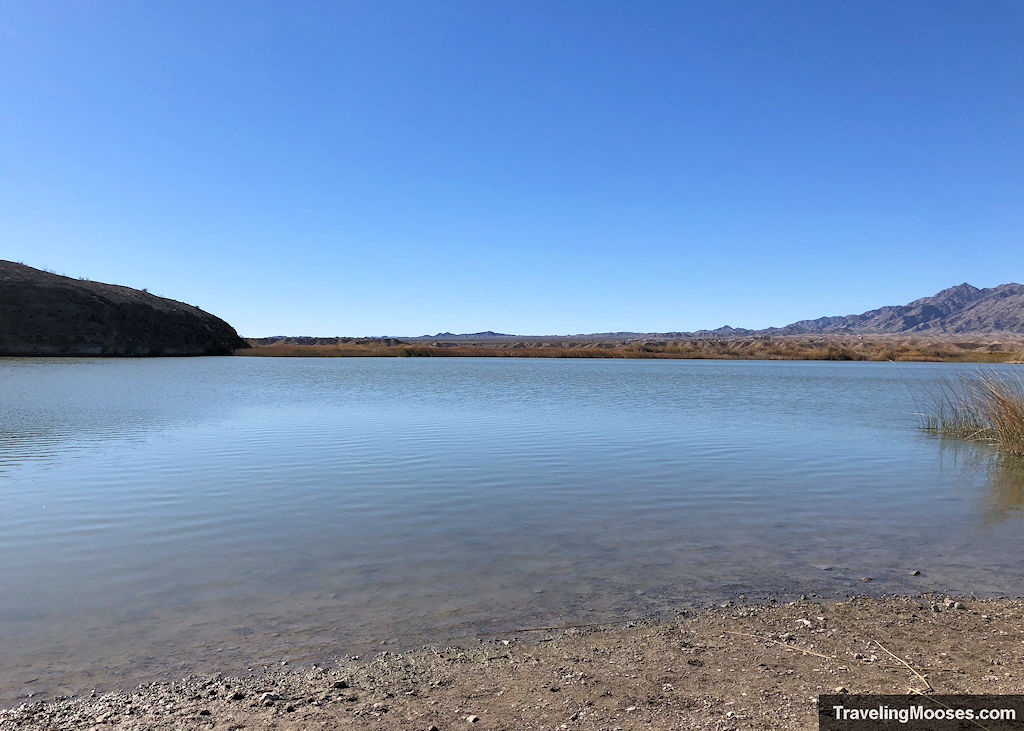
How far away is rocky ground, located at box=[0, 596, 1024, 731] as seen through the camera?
3.85 meters

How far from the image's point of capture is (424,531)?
8.28 metres

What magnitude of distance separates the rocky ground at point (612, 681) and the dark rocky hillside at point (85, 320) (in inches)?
3209

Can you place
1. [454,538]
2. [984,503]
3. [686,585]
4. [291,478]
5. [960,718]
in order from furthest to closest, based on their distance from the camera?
[291,478] → [984,503] → [454,538] → [686,585] → [960,718]

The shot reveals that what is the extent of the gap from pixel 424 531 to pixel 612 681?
14.1ft

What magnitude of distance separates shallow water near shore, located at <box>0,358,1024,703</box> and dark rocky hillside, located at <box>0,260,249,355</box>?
63909 mm

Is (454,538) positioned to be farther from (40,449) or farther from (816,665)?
(40,449)

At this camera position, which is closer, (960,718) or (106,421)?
(960,718)

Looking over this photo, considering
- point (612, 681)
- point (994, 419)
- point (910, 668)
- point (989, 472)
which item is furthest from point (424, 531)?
point (994, 419)

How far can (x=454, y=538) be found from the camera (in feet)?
26.2

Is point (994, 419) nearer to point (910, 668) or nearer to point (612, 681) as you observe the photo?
point (910, 668)

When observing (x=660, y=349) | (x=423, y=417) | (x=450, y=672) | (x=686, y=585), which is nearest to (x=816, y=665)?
(x=686, y=585)

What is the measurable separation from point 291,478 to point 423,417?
948 cm

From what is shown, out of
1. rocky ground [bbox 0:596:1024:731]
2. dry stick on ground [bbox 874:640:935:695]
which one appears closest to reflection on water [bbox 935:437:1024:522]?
rocky ground [bbox 0:596:1024:731]

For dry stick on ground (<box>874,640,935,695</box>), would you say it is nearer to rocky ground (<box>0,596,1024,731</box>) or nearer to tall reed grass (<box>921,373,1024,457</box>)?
rocky ground (<box>0,596,1024,731</box>)
